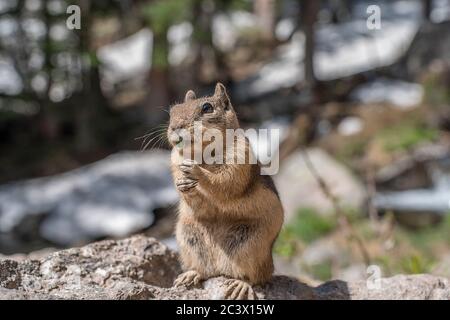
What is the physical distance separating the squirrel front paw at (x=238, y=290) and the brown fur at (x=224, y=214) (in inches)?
4.2

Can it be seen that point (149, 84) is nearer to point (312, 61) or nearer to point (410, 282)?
point (312, 61)

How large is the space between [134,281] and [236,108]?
14608 millimetres

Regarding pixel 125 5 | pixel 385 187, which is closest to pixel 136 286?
pixel 385 187

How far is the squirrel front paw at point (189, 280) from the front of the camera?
4.13 m

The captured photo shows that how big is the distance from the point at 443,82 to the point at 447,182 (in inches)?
149

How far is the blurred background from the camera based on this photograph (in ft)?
44.1

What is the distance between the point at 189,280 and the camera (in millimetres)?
4148

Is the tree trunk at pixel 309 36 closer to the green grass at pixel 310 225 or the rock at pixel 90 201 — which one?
the rock at pixel 90 201

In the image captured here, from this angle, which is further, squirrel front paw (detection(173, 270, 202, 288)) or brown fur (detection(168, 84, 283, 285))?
squirrel front paw (detection(173, 270, 202, 288))

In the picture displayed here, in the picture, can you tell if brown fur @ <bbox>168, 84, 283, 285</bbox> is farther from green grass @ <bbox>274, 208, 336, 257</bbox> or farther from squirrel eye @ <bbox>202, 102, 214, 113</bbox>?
green grass @ <bbox>274, 208, 336, 257</bbox>

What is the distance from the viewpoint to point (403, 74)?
1983 centimetres

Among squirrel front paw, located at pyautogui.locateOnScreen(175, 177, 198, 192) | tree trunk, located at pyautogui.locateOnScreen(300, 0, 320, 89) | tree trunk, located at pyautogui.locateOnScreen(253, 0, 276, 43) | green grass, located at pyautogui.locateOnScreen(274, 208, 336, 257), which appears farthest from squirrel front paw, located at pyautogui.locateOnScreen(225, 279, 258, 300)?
tree trunk, located at pyautogui.locateOnScreen(253, 0, 276, 43)

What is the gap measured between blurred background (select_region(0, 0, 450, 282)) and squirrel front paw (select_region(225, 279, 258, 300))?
4.81m

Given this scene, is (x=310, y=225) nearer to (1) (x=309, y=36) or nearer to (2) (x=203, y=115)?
(2) (x=203, y=115)
